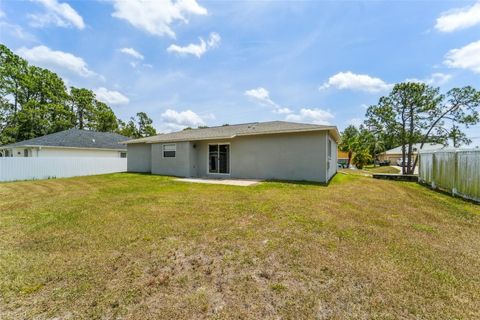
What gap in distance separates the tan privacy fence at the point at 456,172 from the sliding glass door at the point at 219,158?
10537 millimetres

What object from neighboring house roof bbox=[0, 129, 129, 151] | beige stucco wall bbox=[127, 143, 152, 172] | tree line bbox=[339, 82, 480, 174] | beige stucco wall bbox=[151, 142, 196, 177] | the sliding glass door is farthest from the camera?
tree line bbox=[339, 82, 480, 174]

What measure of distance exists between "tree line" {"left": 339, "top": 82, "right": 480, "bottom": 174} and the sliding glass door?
18.6 m

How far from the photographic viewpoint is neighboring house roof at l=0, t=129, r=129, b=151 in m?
17.7

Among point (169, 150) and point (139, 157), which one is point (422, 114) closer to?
point (169, 150)

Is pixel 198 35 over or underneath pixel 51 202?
over

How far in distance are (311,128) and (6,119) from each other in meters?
36.7

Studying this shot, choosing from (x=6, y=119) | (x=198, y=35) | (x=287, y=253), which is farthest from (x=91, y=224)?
(x=6, y=119)

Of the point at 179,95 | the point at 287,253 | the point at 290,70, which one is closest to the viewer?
the point at 287,253

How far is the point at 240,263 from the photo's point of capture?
3211mm

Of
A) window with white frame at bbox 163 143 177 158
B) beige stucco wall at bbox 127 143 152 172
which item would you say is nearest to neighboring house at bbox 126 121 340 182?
window with white frame at bbox 163 143 177 158

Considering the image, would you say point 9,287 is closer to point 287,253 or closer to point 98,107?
point 287,253

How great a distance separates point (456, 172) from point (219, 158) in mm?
11231

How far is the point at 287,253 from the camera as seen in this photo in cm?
349

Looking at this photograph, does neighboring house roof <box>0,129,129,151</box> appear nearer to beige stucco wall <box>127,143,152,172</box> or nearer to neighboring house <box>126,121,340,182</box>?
beige stucco wall <box>127,143,152,172</box>
